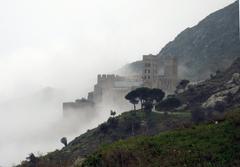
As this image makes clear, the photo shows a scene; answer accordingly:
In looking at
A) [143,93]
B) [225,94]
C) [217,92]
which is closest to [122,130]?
[143,93]

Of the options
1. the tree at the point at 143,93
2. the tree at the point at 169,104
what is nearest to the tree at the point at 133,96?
the tree at the point at 143,93

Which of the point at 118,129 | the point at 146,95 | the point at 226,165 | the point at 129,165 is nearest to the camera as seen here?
the point at 226,165

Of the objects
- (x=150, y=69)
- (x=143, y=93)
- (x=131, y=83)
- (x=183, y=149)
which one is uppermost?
(x=150, y=69)

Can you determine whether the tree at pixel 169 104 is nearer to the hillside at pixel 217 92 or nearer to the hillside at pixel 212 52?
the hillside at pixel 217 92

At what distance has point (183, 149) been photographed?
98.0ft

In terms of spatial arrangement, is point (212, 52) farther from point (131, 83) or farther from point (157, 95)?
point (157, 95)

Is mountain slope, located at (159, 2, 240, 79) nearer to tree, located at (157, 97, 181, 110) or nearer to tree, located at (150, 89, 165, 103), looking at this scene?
tree, located at (150, 89, 165, 103)

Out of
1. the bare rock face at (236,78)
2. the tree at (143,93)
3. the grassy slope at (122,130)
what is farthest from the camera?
the tree at (143,93)

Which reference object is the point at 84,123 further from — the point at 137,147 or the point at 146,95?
the point at 137,147

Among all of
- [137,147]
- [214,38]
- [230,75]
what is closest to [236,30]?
[214,38]

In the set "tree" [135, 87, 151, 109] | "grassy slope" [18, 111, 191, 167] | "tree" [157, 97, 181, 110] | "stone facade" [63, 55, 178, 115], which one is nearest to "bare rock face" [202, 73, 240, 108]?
"grassy slope" [18, 111, 191, 167]

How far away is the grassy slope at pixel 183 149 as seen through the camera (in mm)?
27922

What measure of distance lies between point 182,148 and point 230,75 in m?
77.1

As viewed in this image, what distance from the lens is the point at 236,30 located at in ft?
613
